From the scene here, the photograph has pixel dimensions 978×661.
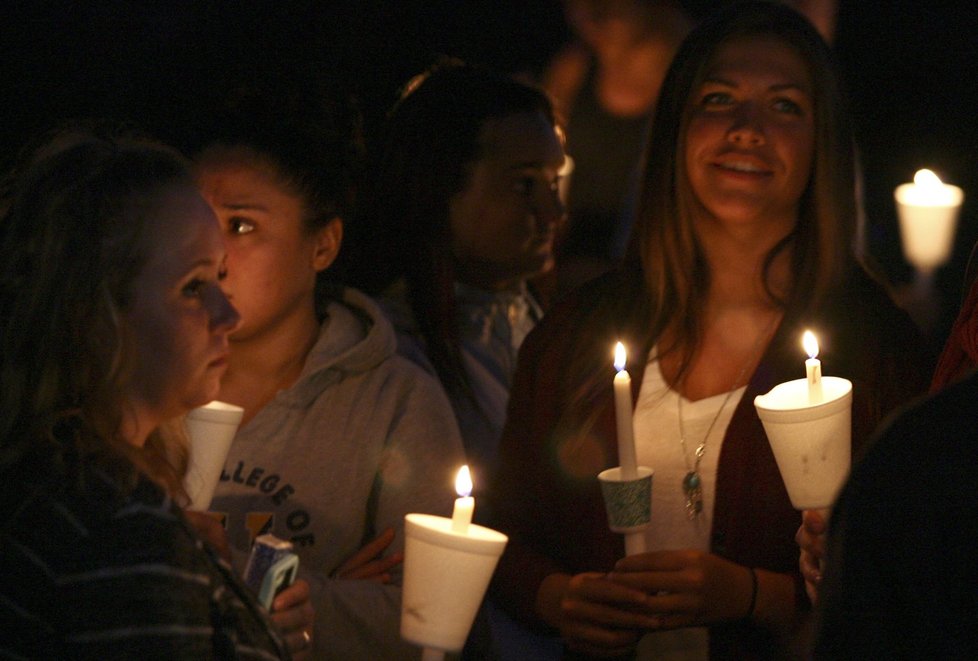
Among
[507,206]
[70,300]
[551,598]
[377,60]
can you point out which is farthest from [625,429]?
[377,60]

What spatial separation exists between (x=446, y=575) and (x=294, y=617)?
0.34 metres

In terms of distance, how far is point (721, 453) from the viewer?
8.32ft

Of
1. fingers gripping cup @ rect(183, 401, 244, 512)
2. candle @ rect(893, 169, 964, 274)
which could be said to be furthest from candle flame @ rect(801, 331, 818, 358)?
candle @ rect(893, 169, 964, 274)

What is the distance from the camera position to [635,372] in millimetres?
2738

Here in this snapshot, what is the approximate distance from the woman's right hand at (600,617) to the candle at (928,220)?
8.20 ft

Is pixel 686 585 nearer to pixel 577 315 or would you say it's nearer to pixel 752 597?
pixel 752 597

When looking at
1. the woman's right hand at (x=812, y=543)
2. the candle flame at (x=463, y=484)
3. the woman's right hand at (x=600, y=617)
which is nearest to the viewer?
the candle flame at (x=463, y=484)

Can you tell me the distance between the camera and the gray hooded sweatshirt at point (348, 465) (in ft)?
8.77

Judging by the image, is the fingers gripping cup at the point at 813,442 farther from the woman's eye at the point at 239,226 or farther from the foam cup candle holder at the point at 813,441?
the woman's eye at the point at 239,226

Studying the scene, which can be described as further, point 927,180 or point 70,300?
point 927,180

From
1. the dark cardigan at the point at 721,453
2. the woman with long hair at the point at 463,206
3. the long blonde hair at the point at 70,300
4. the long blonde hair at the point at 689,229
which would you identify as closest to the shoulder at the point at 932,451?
the long blonde hair at the point at 70,300

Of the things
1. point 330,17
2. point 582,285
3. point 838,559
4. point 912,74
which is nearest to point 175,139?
point 582,285

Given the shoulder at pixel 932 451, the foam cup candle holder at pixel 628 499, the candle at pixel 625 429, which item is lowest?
the foam cup candle holder at pixel 628 499

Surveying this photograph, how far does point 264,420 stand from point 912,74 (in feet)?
18.9
